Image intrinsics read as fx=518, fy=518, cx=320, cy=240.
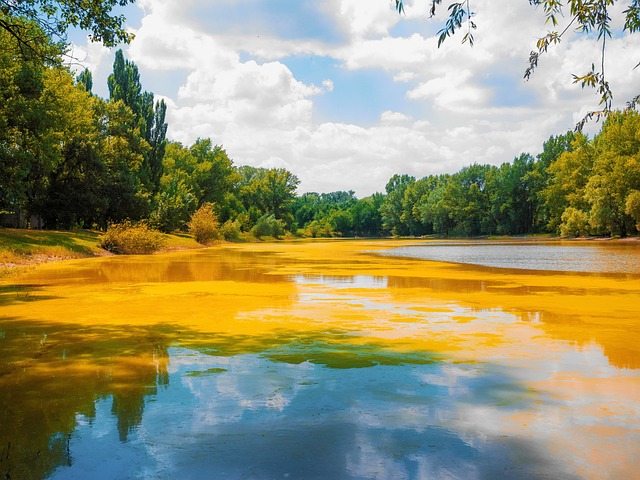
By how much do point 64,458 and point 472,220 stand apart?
112m

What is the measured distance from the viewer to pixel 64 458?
11.0 feet

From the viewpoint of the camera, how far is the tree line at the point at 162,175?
25328 millimetres

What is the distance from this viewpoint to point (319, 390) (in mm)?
4824

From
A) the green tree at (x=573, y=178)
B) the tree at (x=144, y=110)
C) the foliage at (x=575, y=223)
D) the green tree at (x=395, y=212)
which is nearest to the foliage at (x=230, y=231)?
the tree at (x=144, y=110)

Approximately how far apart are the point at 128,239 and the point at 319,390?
94.7 ft

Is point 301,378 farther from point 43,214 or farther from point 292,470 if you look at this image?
point 43,214

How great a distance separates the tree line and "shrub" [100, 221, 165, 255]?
4.94m

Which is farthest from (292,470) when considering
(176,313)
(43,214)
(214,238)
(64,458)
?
(214,238)

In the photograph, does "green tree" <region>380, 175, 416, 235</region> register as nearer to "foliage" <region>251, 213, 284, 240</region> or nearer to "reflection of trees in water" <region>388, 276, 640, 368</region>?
"foliage" <region>251, 213, 284, 240</region>

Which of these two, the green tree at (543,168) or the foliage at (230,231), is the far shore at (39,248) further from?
the green tree at (543,168)

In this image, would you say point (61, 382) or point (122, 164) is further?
point (122, 164)

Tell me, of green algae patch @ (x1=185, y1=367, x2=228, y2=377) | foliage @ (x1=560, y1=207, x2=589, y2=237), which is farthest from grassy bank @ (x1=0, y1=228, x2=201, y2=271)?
foliage @ (x1=560, y1=207, x2=589, y2=237)

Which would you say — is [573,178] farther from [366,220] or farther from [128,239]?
[366,220]

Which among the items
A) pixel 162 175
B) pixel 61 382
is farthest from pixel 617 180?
pixel 61 382
